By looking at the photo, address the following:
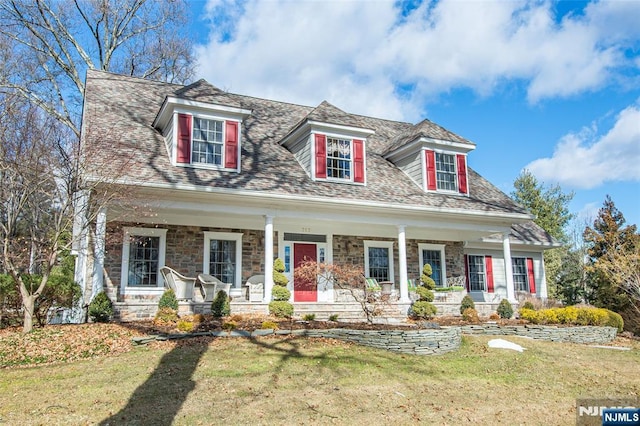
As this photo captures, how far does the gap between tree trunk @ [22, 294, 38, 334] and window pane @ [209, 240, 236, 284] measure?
17.2 ft

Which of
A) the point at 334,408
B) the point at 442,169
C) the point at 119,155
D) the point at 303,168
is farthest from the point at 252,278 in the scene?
the point at 334,408

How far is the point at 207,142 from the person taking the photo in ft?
43.7

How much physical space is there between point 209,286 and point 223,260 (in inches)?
65.8

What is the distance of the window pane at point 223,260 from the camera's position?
46.8ft

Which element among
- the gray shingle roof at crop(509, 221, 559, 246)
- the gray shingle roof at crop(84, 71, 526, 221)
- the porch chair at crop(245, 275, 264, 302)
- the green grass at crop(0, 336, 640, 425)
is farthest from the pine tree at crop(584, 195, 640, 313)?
the porch chair at crop(245, 275, 264, 302)

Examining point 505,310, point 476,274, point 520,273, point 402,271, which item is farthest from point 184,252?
point 520,273

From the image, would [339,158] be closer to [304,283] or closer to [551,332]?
[304,283]

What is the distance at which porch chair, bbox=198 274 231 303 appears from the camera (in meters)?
12.7

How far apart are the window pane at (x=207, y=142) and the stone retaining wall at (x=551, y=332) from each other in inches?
306

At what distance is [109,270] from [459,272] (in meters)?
11.9

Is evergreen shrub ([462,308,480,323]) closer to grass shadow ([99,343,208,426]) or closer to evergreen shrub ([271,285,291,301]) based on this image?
evergreen shrub ([271,285,291,301])

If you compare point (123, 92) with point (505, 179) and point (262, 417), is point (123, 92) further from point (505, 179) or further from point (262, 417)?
point (505, 179)

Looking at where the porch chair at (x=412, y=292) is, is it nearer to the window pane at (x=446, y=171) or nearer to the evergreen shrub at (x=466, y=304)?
the evergreen shrub at (x=466, y=304)

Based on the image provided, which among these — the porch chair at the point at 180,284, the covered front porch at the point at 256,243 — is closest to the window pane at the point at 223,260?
the covered front porch at the point at 256,243
